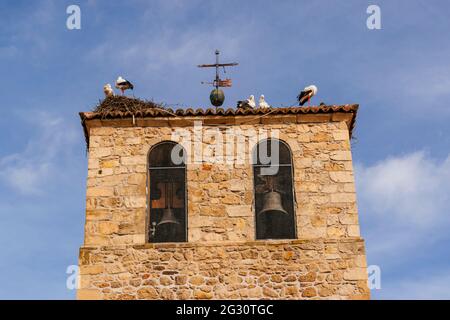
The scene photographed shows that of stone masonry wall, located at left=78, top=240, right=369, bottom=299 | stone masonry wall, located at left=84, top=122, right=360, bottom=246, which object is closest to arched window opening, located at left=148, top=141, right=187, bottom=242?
stone masonry wall, located at left=84, top=122, right=360, bottom=246

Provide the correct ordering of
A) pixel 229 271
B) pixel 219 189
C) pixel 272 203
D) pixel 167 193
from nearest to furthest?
pixel 229 271, pixel 272 203, pixel 219 189, pixel 167 193

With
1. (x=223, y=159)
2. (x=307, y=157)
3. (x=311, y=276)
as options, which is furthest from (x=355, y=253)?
(x=223, y=159)

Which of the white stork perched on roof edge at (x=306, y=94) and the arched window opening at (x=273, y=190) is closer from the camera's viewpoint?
the arched window opening at (x=273, y=190)

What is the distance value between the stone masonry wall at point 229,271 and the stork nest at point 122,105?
2407 mm

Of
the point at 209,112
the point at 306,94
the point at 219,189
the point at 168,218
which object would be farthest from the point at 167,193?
the point at 306,94

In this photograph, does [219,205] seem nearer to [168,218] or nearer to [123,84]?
[168,218]

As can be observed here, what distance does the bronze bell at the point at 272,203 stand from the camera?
11.7 m

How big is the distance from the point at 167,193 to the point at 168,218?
0.45 metres

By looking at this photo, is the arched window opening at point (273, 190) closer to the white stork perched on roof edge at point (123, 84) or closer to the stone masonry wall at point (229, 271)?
the stone masonry wall at point (229, 271)

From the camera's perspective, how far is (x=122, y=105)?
12.6m

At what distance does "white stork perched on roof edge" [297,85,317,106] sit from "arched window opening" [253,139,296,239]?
95 centimetres

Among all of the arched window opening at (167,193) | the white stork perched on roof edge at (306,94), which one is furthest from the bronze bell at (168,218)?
the white stork perched on roof edge at (306,94)

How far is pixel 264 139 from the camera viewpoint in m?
12.2

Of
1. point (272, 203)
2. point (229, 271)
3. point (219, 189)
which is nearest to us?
point (229, 271)
